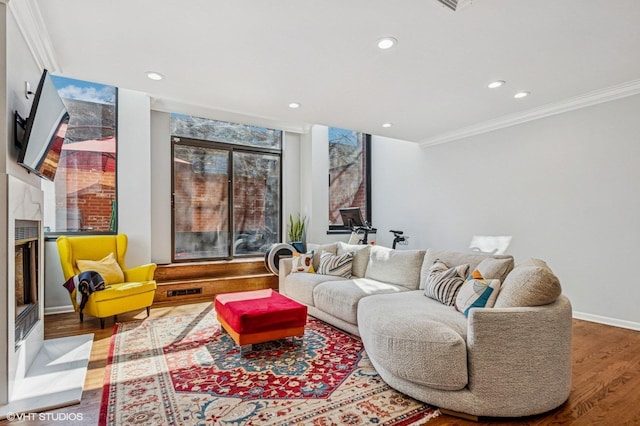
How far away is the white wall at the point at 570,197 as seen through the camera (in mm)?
3631

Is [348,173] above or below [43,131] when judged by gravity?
above

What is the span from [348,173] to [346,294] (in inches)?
154

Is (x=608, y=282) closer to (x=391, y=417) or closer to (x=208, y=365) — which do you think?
(x=391, y=417)

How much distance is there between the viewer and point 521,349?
1.91m

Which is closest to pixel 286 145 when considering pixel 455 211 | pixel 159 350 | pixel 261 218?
pixel 261 218

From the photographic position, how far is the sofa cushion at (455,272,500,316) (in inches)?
94.3

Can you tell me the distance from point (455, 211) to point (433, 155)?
1063mm

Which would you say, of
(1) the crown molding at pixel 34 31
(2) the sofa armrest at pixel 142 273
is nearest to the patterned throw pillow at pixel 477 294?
(2) the sofa armrest at pixel 142 273

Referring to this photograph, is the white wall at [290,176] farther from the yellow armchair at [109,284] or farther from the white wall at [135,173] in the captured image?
the yellow armchair at [109,284]

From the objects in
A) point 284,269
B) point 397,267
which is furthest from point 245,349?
point 397,267

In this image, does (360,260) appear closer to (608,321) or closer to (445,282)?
(445,282)

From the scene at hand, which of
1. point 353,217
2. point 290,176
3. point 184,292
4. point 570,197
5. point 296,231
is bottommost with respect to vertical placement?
point 184,292

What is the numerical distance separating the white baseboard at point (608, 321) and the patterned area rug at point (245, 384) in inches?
111

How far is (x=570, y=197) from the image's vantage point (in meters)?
4.04
